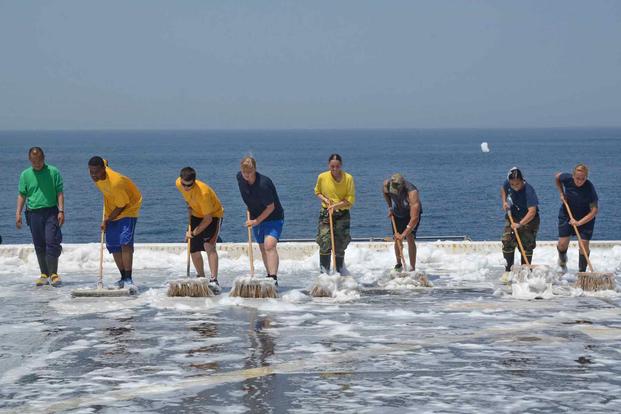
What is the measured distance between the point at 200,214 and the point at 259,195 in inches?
29.7

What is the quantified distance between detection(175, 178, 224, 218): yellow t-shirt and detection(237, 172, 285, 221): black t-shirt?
36 centimetres

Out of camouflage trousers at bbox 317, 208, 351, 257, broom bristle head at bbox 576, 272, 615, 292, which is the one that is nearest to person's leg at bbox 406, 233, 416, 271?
camouflage trousers at bbox 317, 208, 351, 257

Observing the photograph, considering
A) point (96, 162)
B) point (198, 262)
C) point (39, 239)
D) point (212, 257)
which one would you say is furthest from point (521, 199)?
point (39, 239)

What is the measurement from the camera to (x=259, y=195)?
1246cm

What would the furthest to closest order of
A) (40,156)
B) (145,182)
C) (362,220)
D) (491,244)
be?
(145,182), (362,220), (491,244), (40,156)

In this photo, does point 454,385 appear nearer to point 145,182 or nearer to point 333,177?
point 333,177

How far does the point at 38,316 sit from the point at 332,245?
3842mm

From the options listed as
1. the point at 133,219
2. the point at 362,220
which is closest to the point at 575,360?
the point at 133,219

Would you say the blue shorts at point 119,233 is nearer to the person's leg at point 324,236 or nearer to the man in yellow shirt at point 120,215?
the man in yellow shirt at point 120,215

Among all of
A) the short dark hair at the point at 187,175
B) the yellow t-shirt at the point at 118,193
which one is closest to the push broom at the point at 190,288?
the yellow t-shirt at the point at 118,193

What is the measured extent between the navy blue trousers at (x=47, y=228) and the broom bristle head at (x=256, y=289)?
2.70 m

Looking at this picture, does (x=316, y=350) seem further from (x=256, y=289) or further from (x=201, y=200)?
(x=201, y=200)

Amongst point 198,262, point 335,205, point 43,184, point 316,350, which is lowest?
point 316,350

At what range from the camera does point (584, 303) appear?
38.4 feet
